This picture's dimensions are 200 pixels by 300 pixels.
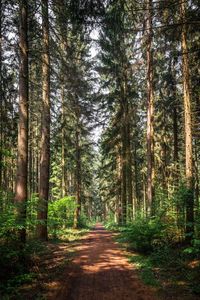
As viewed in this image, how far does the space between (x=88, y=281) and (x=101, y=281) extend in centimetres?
34

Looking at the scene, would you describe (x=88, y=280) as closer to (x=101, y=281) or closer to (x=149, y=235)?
(x=101, y=281)

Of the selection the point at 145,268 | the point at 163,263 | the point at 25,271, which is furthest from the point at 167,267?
the point at 25,271

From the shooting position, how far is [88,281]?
7.85 metres

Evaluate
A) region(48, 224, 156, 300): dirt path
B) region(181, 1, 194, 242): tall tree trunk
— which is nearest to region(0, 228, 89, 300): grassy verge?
region(48, 224, 156, 300): dirt path

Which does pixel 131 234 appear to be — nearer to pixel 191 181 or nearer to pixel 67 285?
pixel 191 181

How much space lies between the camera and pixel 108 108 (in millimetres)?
23922

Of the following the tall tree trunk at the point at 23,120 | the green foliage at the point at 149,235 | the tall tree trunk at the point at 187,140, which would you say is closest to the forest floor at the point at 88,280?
the green foliage at the point at 149,235

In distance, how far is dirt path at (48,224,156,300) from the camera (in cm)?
678

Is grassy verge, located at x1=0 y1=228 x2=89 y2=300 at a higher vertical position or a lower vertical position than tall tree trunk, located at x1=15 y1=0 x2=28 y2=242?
lower

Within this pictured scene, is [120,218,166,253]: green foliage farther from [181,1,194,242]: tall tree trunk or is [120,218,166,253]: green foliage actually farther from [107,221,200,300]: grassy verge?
[181,1,194,242]: tall tree trunk

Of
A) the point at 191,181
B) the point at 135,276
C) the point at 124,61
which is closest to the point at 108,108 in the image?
the point at 124,61

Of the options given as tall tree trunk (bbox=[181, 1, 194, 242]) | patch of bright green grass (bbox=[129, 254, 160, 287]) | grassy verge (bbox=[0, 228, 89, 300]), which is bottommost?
patch of bright green grass (bbox=[129, 254, 160, 287])

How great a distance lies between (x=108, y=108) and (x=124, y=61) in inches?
151

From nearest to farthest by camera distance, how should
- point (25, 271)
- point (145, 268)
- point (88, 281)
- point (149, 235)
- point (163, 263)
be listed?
point (88, 281) < point (25, 271) < point (145, 268) < point (163, 263) < point (149, 235)
